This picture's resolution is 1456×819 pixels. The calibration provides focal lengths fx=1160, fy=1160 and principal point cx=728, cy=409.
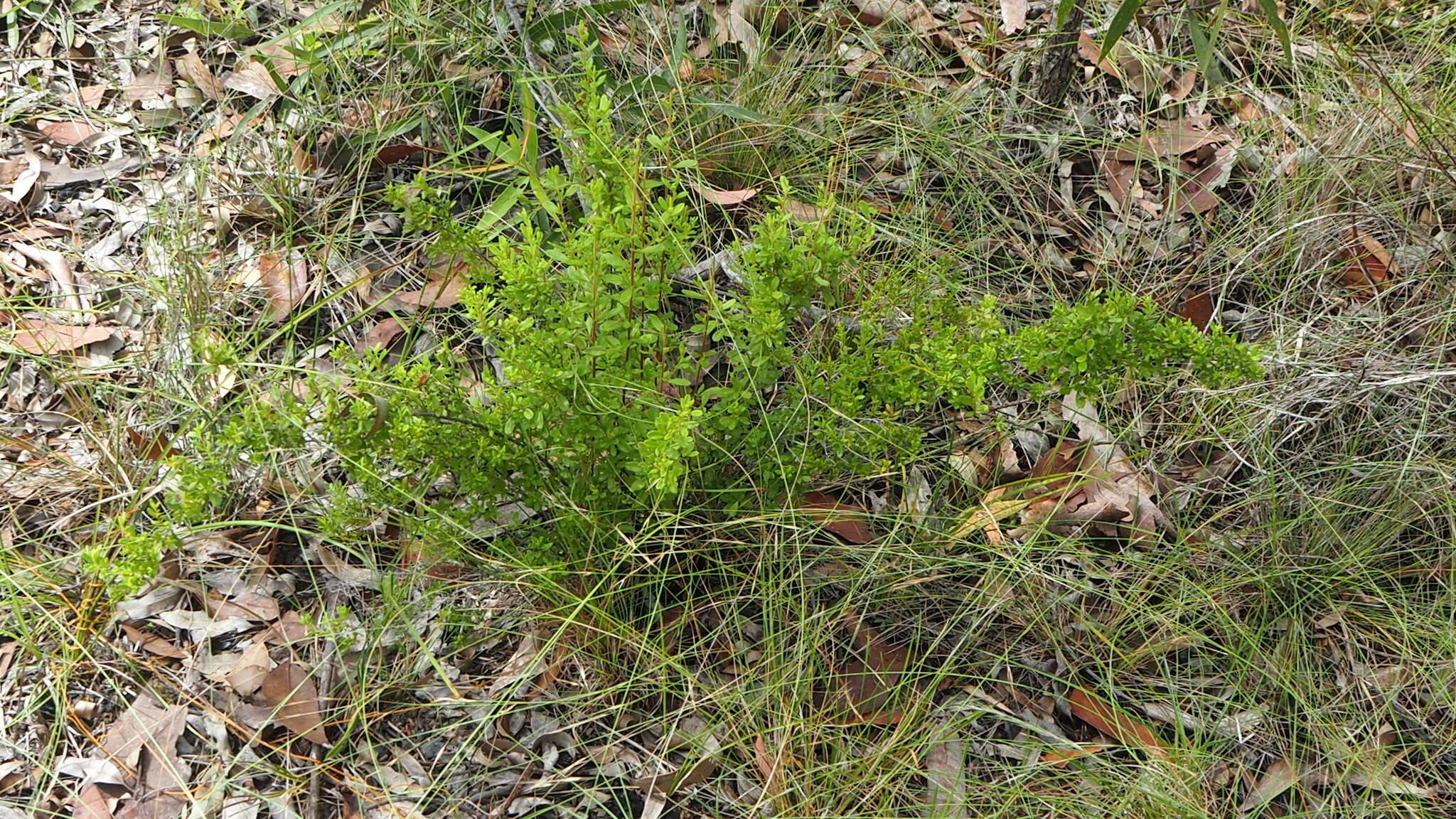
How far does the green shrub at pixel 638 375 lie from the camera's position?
1929mm

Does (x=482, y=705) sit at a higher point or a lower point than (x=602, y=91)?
lower

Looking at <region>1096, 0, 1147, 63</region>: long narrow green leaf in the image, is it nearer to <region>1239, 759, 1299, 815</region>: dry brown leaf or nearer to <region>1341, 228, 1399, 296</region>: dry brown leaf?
<region>1341, 228, 1399, 296</region>: dry brown leaf

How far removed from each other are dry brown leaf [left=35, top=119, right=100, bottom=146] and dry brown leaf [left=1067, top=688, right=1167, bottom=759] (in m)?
2.82

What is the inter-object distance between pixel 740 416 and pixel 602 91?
1165 millimetres

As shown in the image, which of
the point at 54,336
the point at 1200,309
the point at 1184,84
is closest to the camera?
the point at 54,336

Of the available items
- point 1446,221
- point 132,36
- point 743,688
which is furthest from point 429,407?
point 1446,221

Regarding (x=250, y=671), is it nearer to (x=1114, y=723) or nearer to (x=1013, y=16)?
(x=1114, y=723)

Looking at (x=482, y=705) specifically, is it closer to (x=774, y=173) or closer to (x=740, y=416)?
(x=740, y=416)

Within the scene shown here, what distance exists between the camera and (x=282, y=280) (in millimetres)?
2830

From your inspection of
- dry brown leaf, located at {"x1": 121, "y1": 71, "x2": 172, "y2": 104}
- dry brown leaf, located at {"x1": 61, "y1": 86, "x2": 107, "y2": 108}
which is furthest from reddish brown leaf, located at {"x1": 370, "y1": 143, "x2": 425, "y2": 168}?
dry brown leaf, located at {"x1": 61, "y1": 86, "x2": 107, "y2": 108}

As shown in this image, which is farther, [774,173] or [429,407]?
[774,173]

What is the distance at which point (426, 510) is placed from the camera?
2.18m

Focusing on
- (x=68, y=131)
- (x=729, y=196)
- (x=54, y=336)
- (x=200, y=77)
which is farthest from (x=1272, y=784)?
(x=68, y=131)

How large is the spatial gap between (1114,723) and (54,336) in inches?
98.1
